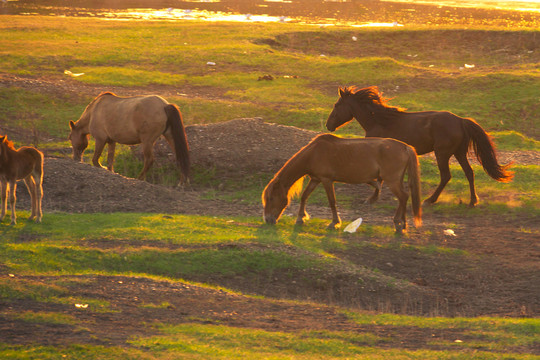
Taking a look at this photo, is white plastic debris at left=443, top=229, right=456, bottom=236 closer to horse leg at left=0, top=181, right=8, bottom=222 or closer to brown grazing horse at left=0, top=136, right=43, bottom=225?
brown grazing horse at left=0, top=136, right=43, bottom=225

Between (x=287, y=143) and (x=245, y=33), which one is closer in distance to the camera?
(x=287, y=143)

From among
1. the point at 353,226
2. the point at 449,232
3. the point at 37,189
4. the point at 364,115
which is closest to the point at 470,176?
the point at 449,232

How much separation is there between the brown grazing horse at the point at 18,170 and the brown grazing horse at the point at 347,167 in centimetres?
413

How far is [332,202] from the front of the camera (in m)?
13.7

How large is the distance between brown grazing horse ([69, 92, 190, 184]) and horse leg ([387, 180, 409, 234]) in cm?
547

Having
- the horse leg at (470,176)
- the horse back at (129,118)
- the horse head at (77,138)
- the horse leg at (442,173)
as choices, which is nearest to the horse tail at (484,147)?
the horse leg at (470,176)

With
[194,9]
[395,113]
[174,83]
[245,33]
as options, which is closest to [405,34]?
[245,33]

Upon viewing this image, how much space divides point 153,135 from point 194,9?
5008cm

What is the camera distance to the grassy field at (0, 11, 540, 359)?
309 inches

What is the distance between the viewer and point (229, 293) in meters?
9.93

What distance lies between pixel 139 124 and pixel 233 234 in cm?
534

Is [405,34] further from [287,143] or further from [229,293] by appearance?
[229,293]

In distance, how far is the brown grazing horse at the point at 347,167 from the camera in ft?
44.2

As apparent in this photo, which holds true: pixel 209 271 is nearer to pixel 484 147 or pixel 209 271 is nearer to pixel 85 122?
pixel 484 147
